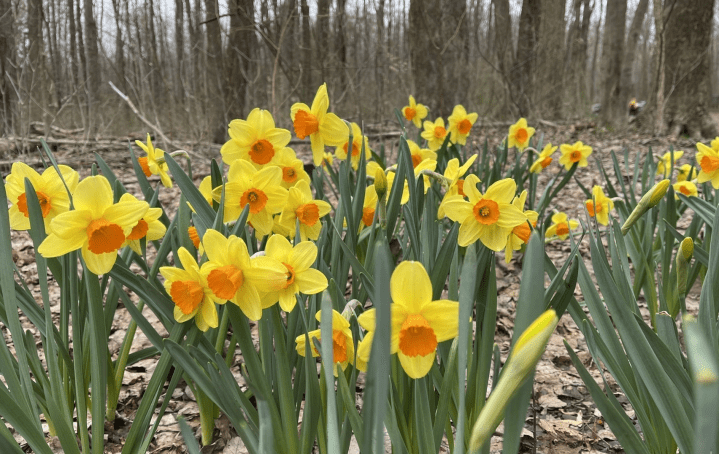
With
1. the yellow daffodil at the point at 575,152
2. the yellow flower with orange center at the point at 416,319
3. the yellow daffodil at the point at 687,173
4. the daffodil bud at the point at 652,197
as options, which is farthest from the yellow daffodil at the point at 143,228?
the yellow daffodil at the point at 687,173

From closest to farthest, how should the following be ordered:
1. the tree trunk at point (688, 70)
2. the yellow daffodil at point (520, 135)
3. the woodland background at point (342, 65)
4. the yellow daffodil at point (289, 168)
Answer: the yellow daffodil at point (289, 168) < the yellow daffodil at point (520, 135) < the woodland background at point (342, 65) < the tree trunk at point (688, 70)

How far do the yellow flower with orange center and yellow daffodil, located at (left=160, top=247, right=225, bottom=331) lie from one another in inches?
12.1

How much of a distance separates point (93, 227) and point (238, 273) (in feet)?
0.87

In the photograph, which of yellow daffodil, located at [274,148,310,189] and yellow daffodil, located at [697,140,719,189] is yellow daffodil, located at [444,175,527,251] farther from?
yellow daffodil, located at [697,140,719,189]

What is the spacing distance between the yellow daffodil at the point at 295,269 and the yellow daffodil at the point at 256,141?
0.40m

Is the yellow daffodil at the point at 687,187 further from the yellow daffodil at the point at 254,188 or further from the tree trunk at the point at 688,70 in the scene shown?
the tree trunk at the point at 688,70

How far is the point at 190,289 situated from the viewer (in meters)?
0.82

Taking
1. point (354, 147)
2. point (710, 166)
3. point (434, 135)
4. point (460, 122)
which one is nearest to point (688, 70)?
point (460, 122)

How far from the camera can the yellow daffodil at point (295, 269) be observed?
2.75 feet

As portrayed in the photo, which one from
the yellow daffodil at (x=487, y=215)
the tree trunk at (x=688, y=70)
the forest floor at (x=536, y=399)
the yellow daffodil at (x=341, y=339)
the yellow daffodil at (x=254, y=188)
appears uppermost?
the tree trunk at (x=688, y=70)

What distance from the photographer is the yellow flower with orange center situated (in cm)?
66

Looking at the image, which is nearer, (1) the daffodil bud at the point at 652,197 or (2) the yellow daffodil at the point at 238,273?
(2) the yellow daffodil at the point at 238,273

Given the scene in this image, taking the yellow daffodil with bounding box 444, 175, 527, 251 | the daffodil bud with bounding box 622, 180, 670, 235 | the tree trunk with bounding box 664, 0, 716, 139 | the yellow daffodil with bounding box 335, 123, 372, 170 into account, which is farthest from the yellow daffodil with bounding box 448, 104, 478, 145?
the tree trunk with bounding box 664, 0, 716, 139

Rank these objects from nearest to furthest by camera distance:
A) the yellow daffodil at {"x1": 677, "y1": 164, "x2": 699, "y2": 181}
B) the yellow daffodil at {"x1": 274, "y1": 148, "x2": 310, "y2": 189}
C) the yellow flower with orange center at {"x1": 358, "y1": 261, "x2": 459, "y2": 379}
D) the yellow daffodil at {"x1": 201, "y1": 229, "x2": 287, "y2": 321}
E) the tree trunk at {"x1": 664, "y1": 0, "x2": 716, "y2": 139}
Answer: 1. the yellow flower with orange center at {"x1": 358, "y1": 261, "x2": 459, "y2": 379}
2. the yellow daffodil at {"x1": 201, "y1": 229, "x2": 287, "y2": 321}
3. the yellow daffodil at {"x1": 274, "y1": 148, "x2": 310, "y2": 189}
4. the yellow daffodil at {"x1": 677, "y1": 164, "x2": 699, "y2": 181}
5. the tree trunk at {"x1": 664, "y1": 0, "x2": 716, "y2": 139}
